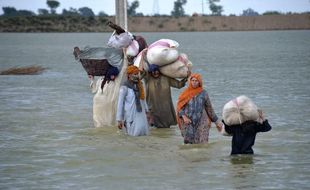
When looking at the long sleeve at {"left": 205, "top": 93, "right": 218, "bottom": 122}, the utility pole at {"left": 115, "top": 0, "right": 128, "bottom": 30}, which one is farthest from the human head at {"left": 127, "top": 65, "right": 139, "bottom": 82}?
the utility pole at {"left": 115, "top": 0, "right": 128, "bottom": 30}

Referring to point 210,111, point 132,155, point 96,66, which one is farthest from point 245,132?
point 96,66

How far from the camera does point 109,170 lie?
11969 mm

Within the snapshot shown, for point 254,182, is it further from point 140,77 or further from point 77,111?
point 77,111

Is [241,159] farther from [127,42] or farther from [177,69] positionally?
[127,42]

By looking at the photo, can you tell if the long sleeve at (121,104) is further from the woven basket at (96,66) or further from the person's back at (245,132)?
the person's back at (245,132)

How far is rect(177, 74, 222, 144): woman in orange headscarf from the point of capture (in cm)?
1249

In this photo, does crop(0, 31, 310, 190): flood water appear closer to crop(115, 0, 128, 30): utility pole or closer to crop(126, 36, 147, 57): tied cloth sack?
crop(126, 36, 147, 57): tied cloth sack

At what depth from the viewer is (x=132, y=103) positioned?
1358 centimetres

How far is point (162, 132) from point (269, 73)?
65.8 ft

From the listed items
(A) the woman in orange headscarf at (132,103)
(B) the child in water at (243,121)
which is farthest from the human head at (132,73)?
(B) the child in water at (243,121)

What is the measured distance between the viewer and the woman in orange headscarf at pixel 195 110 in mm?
12492

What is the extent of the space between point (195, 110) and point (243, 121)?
1040mm

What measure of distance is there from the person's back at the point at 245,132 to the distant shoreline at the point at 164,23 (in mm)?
115611

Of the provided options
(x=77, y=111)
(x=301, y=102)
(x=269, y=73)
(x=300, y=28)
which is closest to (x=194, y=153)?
(x=77, y=111)
